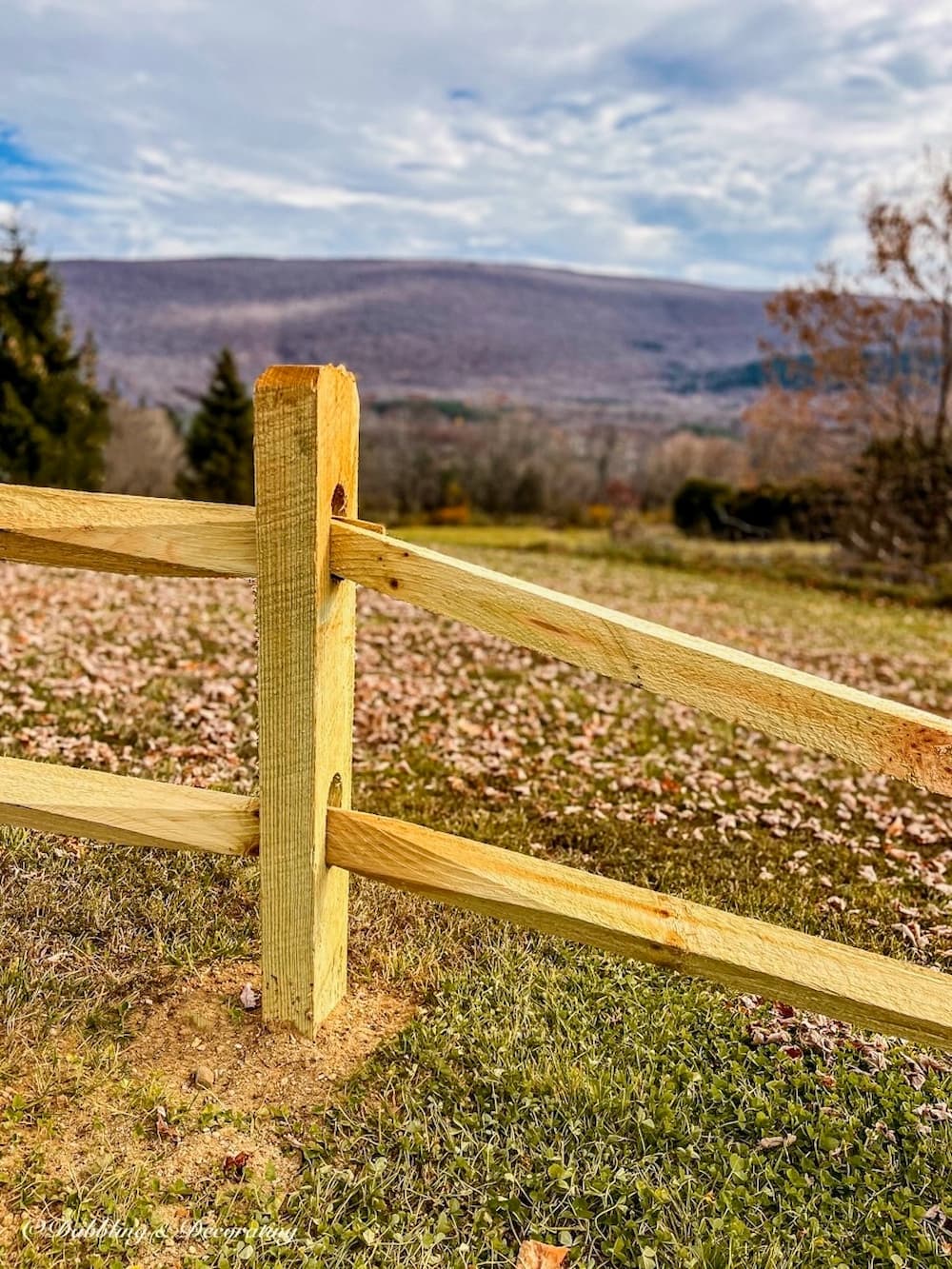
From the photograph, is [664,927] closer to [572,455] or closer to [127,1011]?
[127,1011]

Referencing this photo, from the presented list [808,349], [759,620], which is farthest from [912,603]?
[808,349]

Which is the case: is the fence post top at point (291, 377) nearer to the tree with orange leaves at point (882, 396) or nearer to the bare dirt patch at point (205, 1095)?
the bare dirt patch at point (205, 1095)

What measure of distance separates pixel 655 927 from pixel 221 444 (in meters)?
36.2

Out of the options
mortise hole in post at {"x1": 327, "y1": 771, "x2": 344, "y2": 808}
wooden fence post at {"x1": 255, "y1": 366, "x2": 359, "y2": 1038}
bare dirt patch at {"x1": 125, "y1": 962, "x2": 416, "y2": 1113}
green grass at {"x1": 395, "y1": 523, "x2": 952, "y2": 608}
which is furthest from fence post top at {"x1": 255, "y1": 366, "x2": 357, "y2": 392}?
green grass at {"x1": 395, "y1": 523, "x2": 952, "y2": 608}

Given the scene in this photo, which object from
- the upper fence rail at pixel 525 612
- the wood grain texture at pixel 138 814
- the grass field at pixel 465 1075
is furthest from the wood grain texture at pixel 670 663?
the grass field at pixel 465 1075

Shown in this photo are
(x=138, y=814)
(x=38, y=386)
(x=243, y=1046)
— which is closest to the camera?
(x=138, y=814)

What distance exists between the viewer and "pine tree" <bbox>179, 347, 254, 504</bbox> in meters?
35.3

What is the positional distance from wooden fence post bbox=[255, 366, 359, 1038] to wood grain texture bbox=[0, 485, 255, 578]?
3.6 inches

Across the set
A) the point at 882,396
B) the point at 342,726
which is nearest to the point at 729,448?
the point at 882,396

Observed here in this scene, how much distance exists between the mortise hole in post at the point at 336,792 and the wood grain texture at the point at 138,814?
0.64 ft

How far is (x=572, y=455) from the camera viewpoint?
4788cm

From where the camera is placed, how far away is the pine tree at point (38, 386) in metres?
26.1

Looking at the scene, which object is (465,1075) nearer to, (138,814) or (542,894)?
(542,894)

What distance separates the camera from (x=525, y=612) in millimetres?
2020
